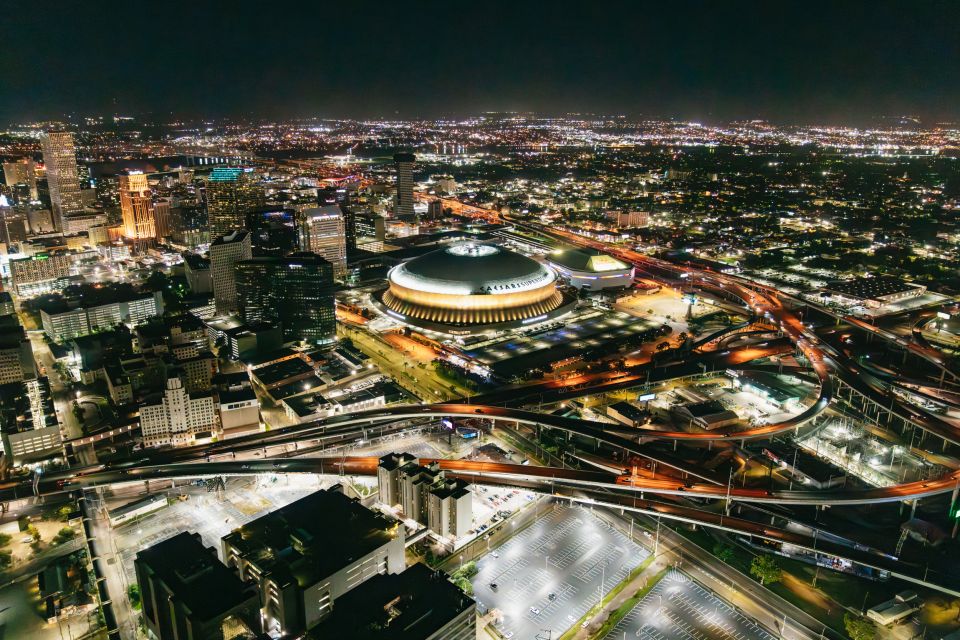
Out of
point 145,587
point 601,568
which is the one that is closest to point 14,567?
point 145,587

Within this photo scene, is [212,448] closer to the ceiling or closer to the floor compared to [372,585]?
closer to the floor

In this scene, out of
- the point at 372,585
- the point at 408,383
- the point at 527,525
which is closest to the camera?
the point at 372,585

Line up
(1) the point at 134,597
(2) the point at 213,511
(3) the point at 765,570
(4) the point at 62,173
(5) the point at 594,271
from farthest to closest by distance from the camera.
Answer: (4) the point at 62,173, (5) the point at 594,271, (2) the point at 213,511, (3) the point at 765,570, (1) the point at 134,597

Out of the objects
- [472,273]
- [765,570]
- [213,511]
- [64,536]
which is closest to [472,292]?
[472,273]

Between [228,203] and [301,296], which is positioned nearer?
[301,296]

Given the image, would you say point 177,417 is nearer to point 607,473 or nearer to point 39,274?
point 607,473

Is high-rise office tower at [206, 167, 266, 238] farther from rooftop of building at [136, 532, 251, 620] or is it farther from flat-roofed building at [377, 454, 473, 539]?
rooftop of building at [136, 532, 251, 620]

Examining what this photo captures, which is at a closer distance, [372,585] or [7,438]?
[372,585]

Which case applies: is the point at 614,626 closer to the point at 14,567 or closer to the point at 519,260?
the point at 14,567
